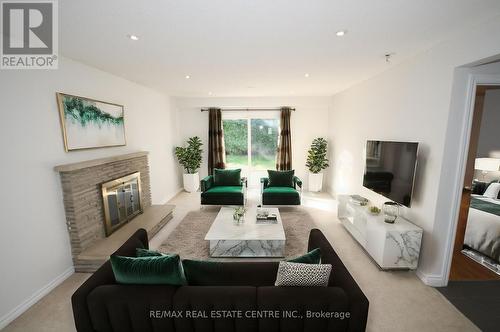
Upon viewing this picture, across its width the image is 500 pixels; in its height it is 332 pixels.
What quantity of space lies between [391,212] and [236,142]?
4.63 m

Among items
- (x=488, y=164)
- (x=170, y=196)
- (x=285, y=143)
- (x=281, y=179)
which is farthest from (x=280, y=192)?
(x=488, y=164)

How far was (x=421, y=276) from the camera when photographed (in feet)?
8.59

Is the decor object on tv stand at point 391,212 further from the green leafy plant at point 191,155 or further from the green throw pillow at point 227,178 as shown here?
the green leafy plant at point 191,155

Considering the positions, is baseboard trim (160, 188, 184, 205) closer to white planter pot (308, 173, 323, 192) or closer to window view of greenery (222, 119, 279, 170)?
window view of greenery (222, 119, 279, 170)

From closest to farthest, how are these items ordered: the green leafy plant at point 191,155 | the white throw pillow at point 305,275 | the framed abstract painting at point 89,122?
the white throw pillow at point 305,275
the framed abstract painting at point 89,122
the green leafy plant at point 191,155

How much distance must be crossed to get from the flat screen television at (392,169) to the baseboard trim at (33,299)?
4.34 meters

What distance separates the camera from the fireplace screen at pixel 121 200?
10.8 feet

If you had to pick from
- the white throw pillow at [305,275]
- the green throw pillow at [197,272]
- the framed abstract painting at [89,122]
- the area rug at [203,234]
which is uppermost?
the framed abstract painting at [89,122]

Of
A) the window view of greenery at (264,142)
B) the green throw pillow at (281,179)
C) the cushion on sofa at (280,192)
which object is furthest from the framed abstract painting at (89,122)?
the window view of greenery at (264,142)

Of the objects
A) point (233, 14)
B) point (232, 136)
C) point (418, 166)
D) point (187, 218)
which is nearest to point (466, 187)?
point (418, 166)

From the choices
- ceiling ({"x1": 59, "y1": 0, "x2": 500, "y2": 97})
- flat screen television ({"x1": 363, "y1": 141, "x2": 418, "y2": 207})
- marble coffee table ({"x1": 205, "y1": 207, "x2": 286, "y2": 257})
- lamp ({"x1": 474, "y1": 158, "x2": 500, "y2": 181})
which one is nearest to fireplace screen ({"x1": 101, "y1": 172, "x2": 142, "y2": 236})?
marble coffee table ({"x1": 205, "y1": 207, "x2": 286, "y2": 257})

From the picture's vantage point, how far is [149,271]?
60.9 inches

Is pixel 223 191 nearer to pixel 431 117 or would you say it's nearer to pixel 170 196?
pixel 170 196

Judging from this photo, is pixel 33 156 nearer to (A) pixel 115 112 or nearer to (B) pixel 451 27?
(A) pixel 115 112
